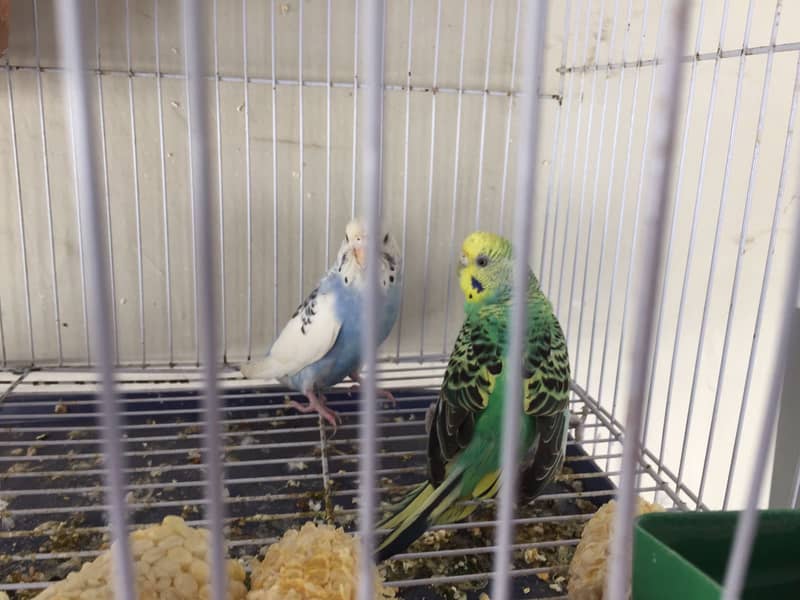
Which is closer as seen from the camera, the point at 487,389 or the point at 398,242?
the point at 487,389

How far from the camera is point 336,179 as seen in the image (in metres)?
0.98

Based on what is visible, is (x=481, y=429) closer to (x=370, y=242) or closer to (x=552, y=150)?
(x=370, y=242)

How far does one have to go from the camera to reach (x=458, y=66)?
Answer: 961mm

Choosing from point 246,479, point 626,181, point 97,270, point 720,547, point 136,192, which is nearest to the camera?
point 97,270

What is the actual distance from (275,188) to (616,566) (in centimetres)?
83

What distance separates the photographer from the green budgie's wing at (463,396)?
1.96 ft

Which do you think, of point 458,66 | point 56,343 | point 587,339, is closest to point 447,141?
point 458,66

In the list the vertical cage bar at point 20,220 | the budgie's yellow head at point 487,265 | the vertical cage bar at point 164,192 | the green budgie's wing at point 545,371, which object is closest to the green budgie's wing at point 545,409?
the green budgie's wing at point 545,371

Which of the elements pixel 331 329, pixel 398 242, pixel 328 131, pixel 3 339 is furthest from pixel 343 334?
pixel 3 339

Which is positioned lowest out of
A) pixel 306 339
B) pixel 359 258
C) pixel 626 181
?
pixel 306 339

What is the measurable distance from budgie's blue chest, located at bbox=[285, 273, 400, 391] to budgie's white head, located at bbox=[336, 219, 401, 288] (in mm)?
12

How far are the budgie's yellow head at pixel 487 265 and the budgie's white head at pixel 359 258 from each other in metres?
0.12

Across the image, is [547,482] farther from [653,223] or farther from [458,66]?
[458,66]

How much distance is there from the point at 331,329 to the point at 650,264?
66 centimetres
